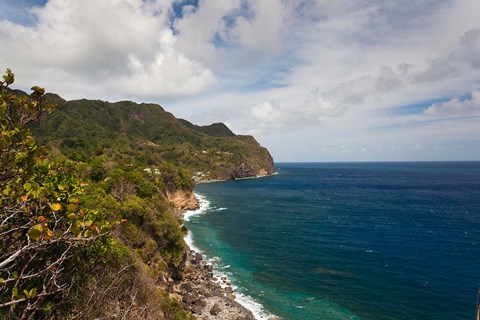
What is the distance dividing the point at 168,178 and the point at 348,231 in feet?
151

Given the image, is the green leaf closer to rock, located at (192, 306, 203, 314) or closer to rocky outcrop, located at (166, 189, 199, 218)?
rock, located at (192, 306, 203, 314)

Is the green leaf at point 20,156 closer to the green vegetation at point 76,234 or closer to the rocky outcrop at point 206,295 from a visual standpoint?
the green vegetation at point 76,234

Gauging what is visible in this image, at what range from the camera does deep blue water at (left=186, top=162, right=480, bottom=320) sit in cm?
3288

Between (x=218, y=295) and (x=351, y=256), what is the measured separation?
921 inches

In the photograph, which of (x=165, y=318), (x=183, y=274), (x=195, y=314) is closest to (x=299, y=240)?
(x=183, y=274)

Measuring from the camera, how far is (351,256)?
153 feet

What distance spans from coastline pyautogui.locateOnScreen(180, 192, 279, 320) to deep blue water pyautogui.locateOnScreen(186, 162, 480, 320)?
4.25ft

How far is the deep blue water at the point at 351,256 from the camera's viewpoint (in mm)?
32875

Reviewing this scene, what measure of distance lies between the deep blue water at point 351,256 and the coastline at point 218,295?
1.29m

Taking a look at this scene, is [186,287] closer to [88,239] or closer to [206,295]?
[206,295]

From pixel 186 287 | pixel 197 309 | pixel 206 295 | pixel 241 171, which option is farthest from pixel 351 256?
pixel 241 171

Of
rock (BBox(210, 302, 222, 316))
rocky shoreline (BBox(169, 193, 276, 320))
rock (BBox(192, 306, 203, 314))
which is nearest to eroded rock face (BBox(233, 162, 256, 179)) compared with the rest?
rocky shoreline (BBox(169, 193, 276, 320))

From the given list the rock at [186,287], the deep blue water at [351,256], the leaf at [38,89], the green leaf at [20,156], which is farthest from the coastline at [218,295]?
the leaf at [38,89]

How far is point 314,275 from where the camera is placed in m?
40.2
